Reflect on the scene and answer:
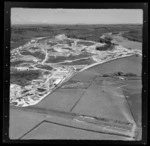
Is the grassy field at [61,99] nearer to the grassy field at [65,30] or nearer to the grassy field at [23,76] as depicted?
the grassy field at [23,76]

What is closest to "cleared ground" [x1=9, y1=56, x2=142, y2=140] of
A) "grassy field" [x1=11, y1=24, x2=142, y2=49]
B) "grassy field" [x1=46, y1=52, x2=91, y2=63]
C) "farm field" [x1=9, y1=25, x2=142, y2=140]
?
"farm field" [x1=9, y1=25, x2=142, y2=140]

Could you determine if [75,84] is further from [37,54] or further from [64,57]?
[37,54]

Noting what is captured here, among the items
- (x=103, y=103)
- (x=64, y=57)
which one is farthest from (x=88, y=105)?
(x=64, y=57)

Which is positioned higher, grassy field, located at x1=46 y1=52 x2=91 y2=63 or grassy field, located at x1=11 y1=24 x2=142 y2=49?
grassy field, located at x1=11 y1=24 x2=142 y2=49

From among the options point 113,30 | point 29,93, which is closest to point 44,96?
point 29,93

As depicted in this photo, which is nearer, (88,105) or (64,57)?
(88,105)

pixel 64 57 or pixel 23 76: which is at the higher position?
pixel 64 57

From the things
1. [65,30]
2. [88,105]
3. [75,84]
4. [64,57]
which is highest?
[65,30]

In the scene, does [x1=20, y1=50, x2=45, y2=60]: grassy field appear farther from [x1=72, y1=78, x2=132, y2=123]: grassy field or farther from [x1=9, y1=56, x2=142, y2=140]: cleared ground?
[x1=72, y1=78, x2=132, y2=123]: grassy field
